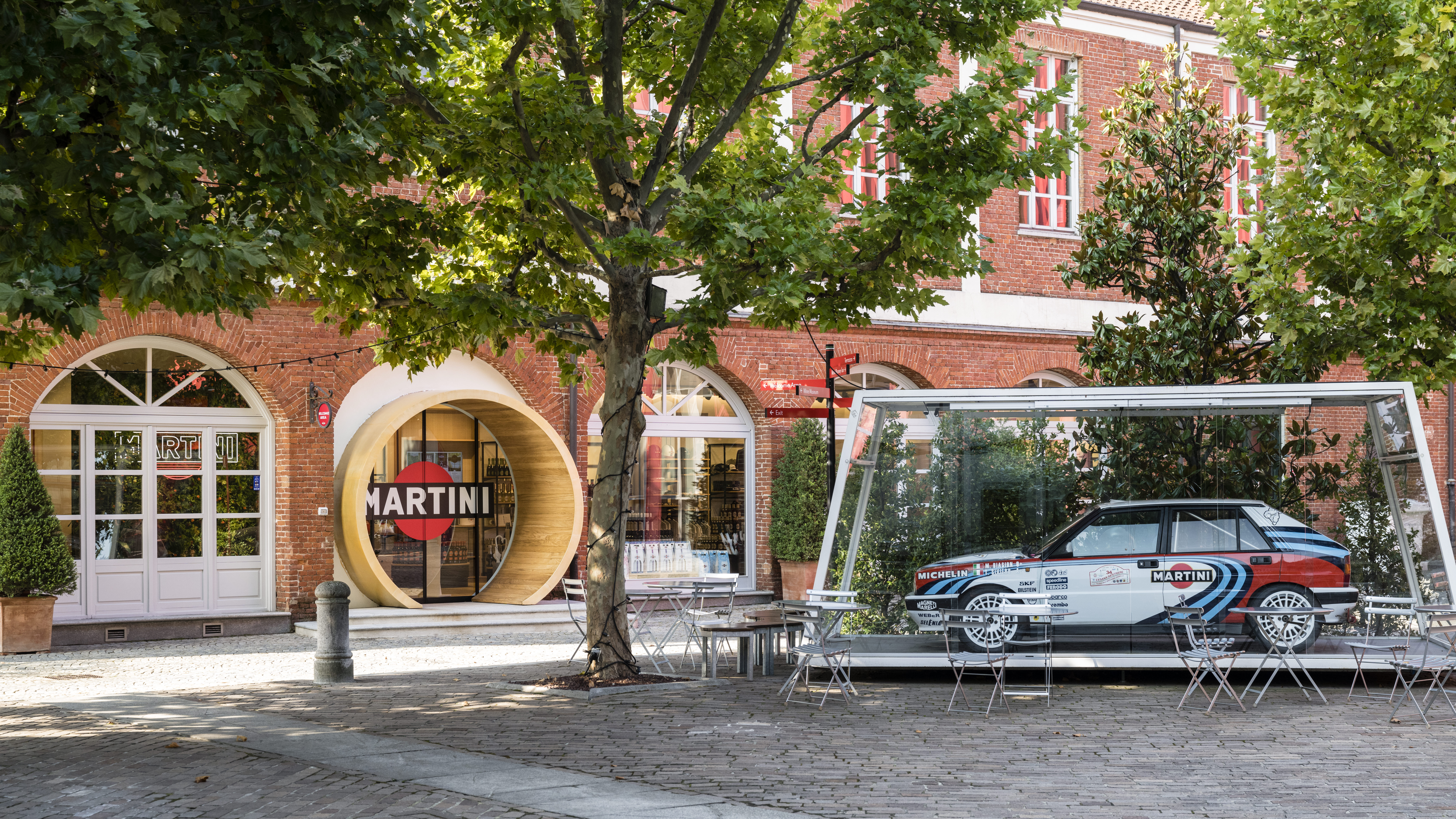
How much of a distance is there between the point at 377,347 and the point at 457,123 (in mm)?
3168

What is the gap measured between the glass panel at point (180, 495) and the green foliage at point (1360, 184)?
38.2ft

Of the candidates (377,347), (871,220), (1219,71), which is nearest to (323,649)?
(377,347)

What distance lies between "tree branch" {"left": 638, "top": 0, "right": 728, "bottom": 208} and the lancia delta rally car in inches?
178

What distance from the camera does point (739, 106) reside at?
11719 millimetres

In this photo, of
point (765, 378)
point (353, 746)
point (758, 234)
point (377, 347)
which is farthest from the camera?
point (765, 378)

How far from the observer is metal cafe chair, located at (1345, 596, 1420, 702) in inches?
421

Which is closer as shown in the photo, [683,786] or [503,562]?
[683,786]

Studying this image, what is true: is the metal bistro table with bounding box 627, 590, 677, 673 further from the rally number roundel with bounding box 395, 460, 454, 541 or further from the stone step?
the rally number roundel with bounding box 395, 460, 454, 541

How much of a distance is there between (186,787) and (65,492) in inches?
360

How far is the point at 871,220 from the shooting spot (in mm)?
10688

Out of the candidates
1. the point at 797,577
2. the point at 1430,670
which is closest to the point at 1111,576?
the point at 1430,670

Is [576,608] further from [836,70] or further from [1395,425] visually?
[1395,425]

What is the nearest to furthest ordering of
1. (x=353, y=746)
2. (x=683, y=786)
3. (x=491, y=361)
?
(x=683, y=786)
(x=353, y=746)
(x=491, y=361)

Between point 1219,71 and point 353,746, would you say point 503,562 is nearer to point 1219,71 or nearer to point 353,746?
point 353,746
